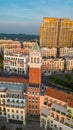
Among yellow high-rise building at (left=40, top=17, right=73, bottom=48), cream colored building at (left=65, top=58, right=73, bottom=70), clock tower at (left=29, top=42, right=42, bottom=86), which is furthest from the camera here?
yellow high-rise building at (left=40, top=17, right=73, bottom=48)

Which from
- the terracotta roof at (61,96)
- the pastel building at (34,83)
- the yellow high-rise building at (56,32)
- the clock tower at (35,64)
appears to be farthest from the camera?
the yellow high-rise building at (56,32)

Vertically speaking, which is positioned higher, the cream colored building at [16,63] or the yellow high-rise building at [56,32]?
the yellow high-rise building at [56,32]

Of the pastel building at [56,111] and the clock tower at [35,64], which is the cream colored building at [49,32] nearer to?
the clock tower at [35,64]

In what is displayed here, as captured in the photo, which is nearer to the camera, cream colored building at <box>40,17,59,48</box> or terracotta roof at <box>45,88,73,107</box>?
terracotta roof at <box>45,88,73,107</box>

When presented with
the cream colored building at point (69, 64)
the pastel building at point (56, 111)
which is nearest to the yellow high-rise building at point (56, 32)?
the cream colored building at point (69, 64)

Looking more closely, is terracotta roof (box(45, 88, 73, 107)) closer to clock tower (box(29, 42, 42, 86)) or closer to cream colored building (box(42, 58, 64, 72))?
clock tower (box(29, 42, 42, 86))

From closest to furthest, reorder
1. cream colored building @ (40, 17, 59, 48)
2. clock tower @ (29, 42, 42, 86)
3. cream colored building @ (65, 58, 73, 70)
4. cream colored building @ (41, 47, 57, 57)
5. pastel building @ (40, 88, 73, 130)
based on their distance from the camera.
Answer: pastel building @ (40, 88, 73, 130), clock tower @ (29, 42, 42, 86), cream colored building @ (65, 58, 73, 70), cream colored building @ (41, 47, 57, 57), cream colored building @ (40, 17, 59, 48)

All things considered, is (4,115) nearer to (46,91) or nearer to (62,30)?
(46,91)

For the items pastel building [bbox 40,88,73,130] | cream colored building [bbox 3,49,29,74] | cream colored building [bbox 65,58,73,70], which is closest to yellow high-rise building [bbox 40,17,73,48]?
cream colored building [bbox 65,58,73,70]
